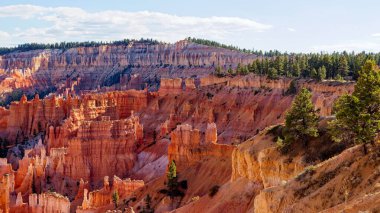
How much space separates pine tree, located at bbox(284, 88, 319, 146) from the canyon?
2.51 ft

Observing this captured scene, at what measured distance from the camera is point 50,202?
6122cm

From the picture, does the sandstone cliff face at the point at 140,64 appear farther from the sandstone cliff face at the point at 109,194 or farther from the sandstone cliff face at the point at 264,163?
the sandstone cliff face at the point at 264,163

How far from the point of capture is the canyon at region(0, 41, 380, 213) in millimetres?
25578

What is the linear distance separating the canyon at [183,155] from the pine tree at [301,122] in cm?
77

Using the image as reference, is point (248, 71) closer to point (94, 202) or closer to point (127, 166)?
point (127, 166)

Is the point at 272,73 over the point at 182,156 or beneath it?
over

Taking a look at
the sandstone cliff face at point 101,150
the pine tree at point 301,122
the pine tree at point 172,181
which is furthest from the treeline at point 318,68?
the pine tree at point 301,122

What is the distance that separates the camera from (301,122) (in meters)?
34.0

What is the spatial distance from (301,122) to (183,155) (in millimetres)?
27757

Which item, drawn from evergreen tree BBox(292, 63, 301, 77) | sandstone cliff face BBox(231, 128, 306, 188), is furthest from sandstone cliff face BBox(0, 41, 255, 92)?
sandstone cliff face BBox(231, 128, 306, 188)

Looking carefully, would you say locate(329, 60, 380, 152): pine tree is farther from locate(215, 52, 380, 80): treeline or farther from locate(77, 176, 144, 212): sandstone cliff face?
locate(215, 52, 380, 80): treeline

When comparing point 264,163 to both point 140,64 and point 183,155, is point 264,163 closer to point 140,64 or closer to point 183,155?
point 183,155

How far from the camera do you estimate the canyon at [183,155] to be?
1007 inches

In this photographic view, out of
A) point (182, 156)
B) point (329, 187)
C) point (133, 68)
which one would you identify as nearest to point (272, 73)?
point (182, 156)
